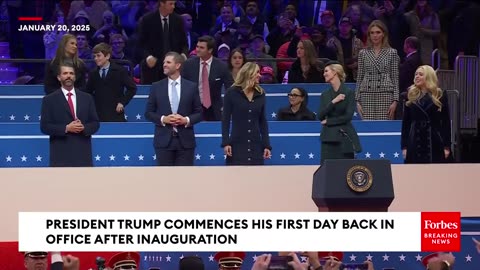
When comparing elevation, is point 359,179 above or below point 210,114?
below

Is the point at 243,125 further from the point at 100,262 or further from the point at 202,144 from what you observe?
the point at 100,262

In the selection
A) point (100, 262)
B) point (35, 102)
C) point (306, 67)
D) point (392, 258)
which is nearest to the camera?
point (100, 262)

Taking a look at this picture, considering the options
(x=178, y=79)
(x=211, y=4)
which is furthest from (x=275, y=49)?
(x=178, y=79)

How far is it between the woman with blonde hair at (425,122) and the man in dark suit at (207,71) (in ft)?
7.31

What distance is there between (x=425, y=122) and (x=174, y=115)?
2136mm

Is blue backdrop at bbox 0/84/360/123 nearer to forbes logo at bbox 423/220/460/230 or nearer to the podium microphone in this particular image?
forbes logo at bbox 423/220/460/230

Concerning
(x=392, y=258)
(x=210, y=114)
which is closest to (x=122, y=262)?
(x=392, y=258)

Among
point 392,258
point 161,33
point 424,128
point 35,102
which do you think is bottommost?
point 392,258

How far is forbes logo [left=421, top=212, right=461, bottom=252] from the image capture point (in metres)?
7.73

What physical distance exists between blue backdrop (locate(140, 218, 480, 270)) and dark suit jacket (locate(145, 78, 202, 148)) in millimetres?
2267

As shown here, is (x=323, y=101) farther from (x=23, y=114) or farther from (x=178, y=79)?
(x=23, y=114)

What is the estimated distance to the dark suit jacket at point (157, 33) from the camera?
13.3m

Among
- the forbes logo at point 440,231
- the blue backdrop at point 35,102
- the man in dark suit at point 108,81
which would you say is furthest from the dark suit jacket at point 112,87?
the forbes logo at point 440,231

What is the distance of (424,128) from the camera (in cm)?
1094
